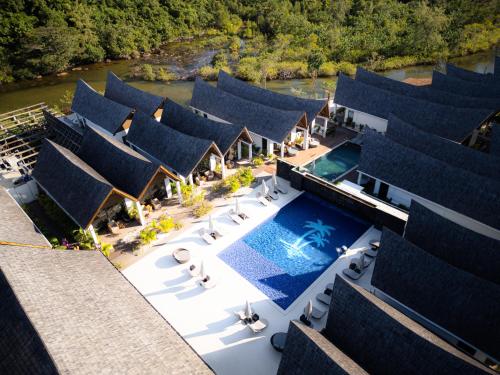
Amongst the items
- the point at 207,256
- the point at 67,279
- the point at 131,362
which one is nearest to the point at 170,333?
the point at 131,362

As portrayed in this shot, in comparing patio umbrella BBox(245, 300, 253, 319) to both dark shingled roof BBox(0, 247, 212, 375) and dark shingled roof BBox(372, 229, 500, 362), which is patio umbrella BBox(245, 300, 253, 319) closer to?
dark shingled roof BBox(0, 247, 212, 375)

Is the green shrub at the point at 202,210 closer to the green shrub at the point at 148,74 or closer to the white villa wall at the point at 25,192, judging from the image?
the white villa wall at the point at 25,192

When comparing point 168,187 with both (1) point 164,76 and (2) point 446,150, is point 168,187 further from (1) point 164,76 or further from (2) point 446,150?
(1) point 164,76

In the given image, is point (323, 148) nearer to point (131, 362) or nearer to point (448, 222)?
point (448, 222)

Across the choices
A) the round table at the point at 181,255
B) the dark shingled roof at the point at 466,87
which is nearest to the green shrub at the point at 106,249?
the round table at the point at 181,255

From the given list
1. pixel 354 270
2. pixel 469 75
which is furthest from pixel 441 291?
pixel 469 75

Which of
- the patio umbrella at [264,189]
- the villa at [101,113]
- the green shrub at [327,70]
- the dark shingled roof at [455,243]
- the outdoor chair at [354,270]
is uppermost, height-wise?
the green shrub at [327,70]
